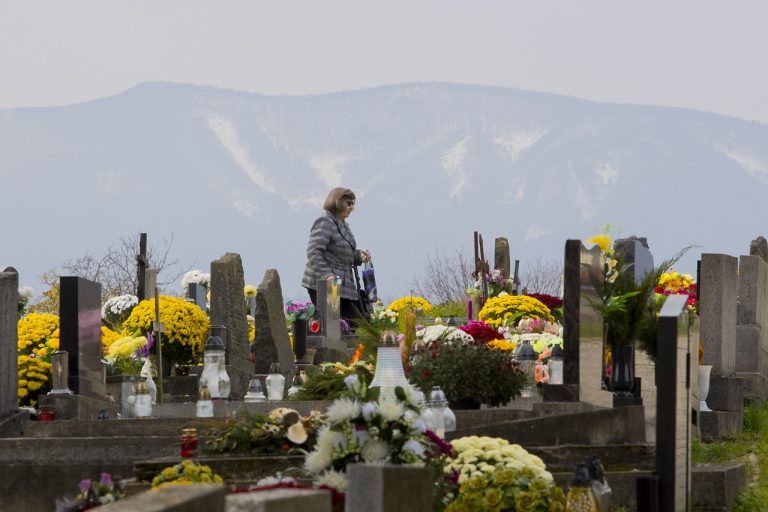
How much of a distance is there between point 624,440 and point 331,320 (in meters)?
10.9

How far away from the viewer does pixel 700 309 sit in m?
18.0

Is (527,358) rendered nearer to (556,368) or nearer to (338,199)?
(556,368)

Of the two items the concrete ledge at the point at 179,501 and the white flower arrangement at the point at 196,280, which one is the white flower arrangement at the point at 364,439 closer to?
the concrete ledge at the point at 179,501

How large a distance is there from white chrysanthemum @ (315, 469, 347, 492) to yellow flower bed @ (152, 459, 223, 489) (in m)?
0.96

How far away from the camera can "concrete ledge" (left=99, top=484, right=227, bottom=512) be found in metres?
5.29

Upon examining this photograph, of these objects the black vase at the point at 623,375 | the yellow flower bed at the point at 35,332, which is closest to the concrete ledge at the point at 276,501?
the black vase at the point at 623,375

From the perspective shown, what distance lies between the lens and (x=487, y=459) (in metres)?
10.1

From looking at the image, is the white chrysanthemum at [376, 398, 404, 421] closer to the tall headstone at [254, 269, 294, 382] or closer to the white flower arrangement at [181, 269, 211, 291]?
the tall headstone at [254, 269, 294, 382]

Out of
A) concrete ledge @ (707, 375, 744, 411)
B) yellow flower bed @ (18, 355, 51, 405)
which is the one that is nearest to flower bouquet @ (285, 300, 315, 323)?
concrete ledge @ (707, 375, 744, 411)

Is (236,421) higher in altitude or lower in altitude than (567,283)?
lower

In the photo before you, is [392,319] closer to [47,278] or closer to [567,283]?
[567,283]

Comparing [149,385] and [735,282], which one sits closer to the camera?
[149,385]

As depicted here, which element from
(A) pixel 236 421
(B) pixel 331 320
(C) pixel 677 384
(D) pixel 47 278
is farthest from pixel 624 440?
(D) pixel 47 278

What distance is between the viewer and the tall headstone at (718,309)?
57.8ft
